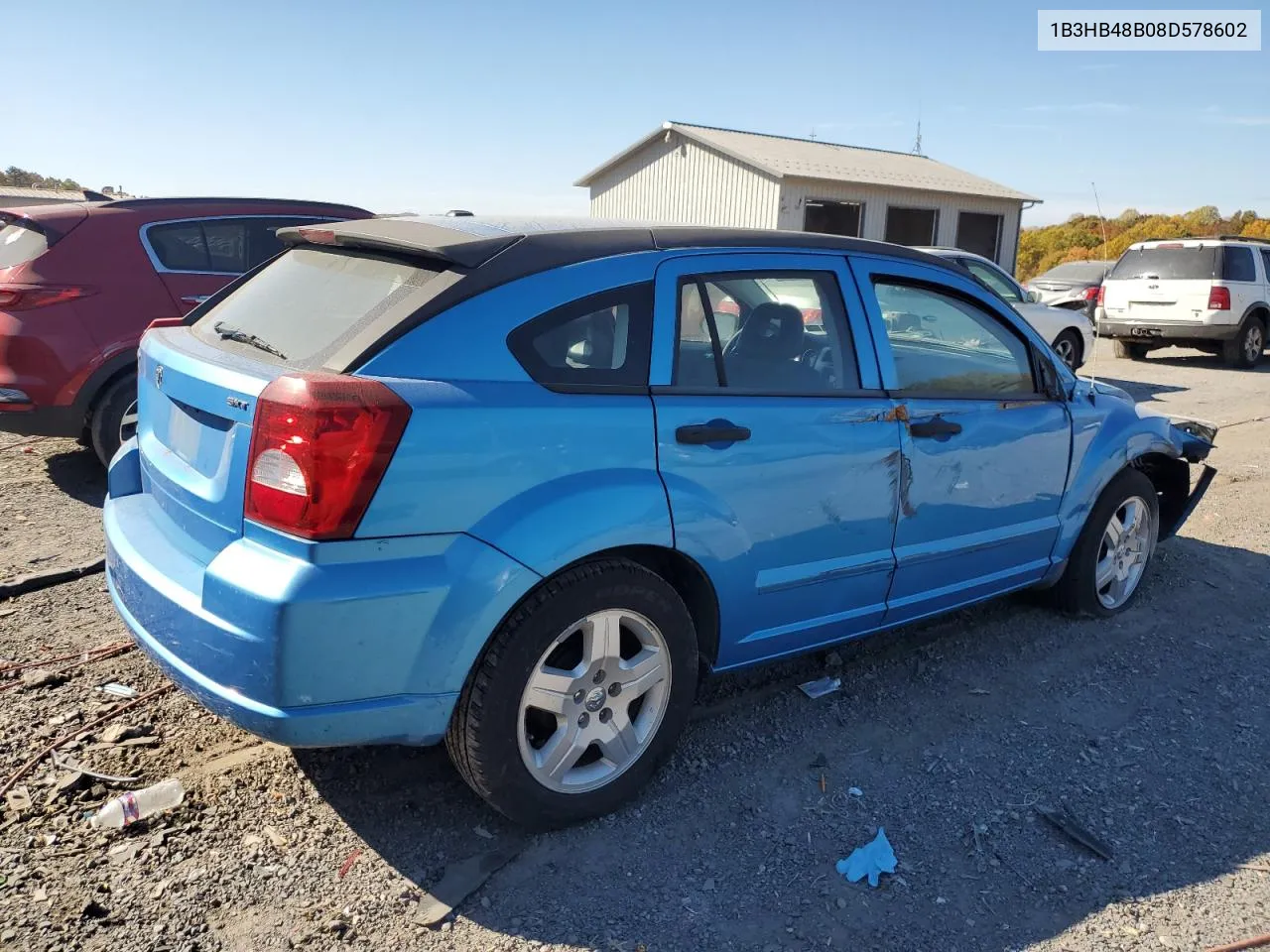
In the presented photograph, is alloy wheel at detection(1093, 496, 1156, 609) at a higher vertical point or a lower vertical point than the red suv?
lower

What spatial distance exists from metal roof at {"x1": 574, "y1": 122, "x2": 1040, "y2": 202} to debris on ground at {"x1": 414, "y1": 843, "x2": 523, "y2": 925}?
21.0 metres

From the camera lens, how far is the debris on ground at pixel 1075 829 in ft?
10.00

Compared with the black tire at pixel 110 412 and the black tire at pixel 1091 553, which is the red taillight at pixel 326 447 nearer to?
the black tire at pixel 1091 553

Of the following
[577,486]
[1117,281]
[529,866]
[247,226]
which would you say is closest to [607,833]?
[529,866]

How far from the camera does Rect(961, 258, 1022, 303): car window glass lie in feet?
37.8

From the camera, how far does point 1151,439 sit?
485 centimetres

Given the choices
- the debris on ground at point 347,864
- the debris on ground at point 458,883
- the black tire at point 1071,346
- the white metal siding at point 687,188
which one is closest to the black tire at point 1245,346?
the black tire at point 1071,346

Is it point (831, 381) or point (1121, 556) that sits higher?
point (831, 381)

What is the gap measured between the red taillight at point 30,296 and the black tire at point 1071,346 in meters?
11.2

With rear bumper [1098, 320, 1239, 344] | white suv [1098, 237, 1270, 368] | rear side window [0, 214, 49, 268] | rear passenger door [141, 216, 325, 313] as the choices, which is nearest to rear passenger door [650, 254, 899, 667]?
rear passenger door [141, 216, 325, 313]

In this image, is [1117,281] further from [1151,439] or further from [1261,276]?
[1151,439]

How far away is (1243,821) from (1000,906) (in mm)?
1046

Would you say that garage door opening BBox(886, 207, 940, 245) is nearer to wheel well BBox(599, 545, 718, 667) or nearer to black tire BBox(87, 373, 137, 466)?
black tire BBox(87, 373, 137, 466)

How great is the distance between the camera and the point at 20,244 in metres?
6.16
